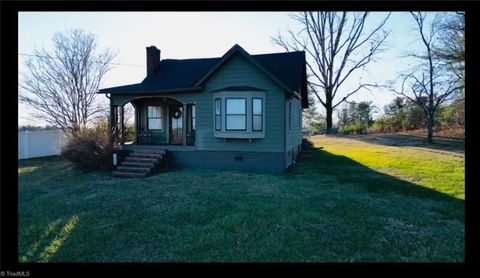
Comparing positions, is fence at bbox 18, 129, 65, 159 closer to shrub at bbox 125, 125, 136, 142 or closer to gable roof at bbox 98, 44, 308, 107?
shrub at bbox 125, 125, 136, 142

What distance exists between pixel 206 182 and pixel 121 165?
4159 millimetres

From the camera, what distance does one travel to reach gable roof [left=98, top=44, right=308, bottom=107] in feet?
35.5

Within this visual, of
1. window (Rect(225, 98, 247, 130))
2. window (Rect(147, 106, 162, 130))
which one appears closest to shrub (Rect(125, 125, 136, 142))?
window (Rect(147, 106, 162, 130))

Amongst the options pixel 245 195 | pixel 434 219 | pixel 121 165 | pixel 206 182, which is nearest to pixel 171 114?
pixel 121 165

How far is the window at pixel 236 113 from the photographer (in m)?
10.7

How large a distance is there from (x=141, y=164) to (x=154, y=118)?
409cm

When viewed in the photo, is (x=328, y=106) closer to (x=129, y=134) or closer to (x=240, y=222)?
(x=129, y=134)

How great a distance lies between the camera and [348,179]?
902cm

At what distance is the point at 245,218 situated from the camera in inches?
208

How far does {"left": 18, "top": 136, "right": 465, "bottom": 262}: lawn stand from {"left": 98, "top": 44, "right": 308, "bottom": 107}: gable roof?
3897 millimetres

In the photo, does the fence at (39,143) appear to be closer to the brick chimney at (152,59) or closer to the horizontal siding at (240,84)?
the brick chimney at (152,59)

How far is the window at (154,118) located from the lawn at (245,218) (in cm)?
476
